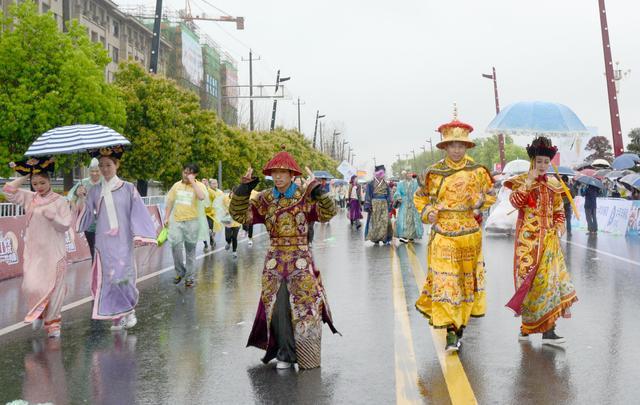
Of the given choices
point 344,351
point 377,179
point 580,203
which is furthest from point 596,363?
point 580,203

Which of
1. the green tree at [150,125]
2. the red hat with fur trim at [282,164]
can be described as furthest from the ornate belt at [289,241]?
the green tree at [150,125]

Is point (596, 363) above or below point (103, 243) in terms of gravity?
below

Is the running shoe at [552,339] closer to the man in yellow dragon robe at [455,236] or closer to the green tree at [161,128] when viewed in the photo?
the man in yellow dragon robe at [455,236]

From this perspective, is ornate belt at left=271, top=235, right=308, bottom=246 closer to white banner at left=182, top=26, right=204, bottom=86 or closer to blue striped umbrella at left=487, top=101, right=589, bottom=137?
blue striped umbrella at left=487, top=101, right=589, bottom=137

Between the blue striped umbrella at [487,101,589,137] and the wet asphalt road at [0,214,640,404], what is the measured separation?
6.29 feet

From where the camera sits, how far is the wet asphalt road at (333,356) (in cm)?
550

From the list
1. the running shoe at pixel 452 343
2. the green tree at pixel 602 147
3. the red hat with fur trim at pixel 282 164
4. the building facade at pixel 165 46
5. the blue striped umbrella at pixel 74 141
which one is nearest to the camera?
the red hat with fur trim at pixel 282 164

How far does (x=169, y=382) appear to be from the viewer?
5883 millimetres

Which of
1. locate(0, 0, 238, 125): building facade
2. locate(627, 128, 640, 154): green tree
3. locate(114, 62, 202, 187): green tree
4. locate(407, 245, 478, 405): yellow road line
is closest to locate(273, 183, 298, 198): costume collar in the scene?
locate(407, 245, 478, 405): yellow road line

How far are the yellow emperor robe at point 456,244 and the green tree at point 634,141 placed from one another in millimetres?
33641

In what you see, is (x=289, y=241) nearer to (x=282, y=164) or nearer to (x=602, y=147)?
(x=282, y=164)

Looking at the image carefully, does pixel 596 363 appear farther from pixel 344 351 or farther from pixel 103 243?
pixel 103 243

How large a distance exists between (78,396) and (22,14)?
59.2ft

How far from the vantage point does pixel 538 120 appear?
26.3 feet
